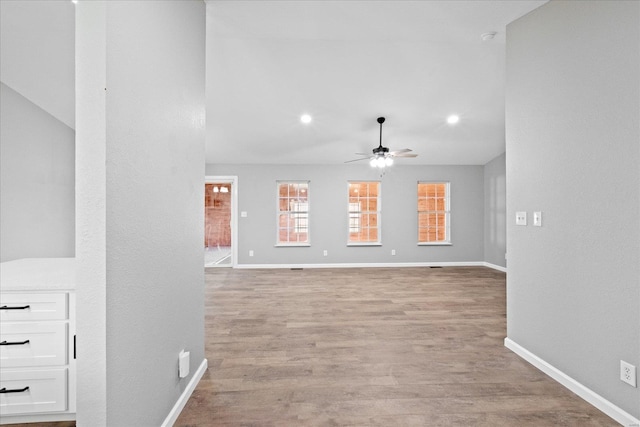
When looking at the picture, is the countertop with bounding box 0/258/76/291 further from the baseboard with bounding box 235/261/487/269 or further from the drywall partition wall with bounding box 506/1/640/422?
the baseboard with bounding box 235/261/487/269

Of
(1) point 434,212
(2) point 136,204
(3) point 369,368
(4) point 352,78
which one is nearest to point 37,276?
(2) point 136,204

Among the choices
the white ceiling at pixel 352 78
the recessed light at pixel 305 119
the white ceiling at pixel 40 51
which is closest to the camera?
the white ceiling at pixel 40 51

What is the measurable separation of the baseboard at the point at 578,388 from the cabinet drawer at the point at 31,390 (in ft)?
10.1

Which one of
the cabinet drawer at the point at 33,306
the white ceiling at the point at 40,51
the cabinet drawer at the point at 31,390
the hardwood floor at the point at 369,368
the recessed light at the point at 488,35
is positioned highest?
the recessed light at the point at 488,35

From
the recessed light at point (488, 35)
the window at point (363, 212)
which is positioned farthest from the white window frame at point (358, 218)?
the recessed light at point (488, 35)

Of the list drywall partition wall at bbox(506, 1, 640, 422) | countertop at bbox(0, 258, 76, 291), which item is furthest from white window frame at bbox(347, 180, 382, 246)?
countertop at bbox(0, 258, 76, 291)

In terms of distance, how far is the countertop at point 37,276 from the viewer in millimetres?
1553

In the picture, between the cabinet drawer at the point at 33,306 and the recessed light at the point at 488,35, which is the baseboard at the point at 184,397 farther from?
the recessed light at the point at 488,35

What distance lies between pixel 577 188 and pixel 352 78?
9.81ft

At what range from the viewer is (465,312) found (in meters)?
3.72

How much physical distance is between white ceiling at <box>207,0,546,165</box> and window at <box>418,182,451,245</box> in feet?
2.42

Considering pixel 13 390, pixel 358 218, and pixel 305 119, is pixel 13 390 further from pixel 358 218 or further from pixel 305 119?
pixel 358 218

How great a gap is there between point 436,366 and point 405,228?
4.96 metres

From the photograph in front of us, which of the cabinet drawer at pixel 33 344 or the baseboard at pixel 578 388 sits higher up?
the cabinet drawer at pixel 33 344
